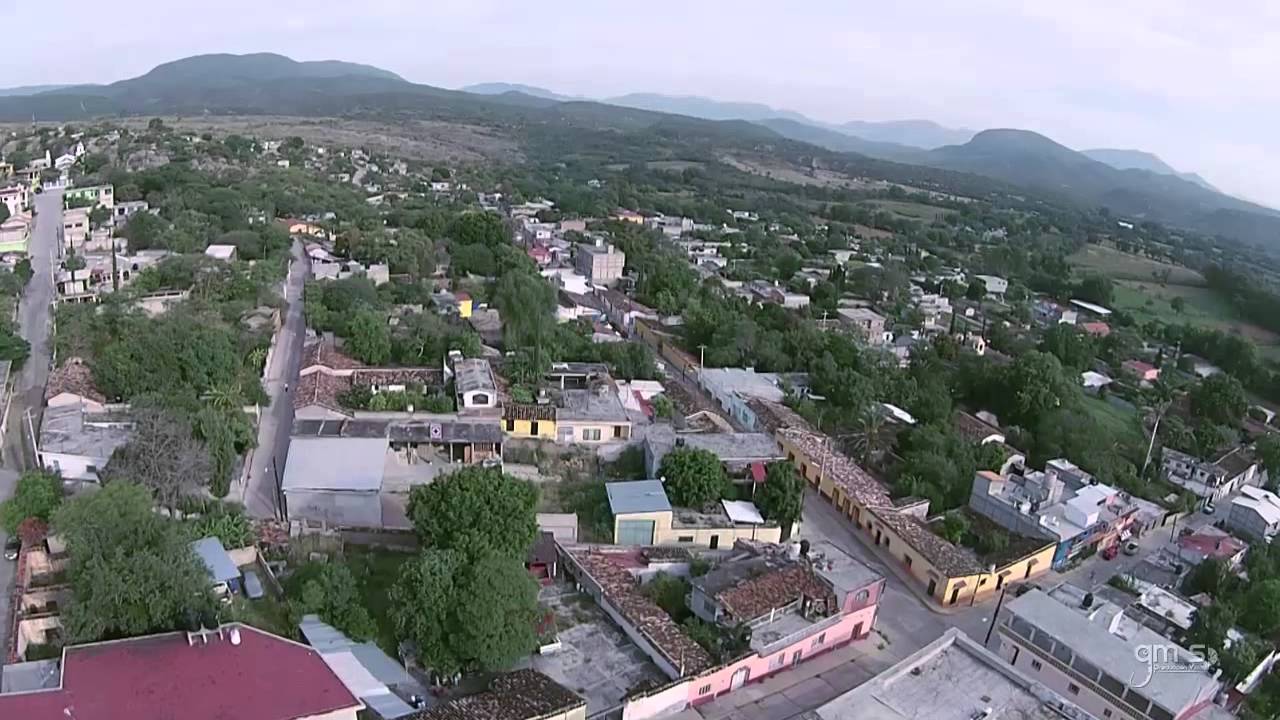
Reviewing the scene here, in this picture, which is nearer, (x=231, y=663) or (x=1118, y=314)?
(x=231, y=663)

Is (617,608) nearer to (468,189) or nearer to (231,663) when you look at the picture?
(231,663)

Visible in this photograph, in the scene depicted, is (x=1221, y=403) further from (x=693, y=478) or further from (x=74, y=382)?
(x=74, y=382)

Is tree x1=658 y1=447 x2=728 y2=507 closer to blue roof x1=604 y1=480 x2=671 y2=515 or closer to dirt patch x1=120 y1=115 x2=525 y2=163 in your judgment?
blue roof x1=604 y1=480 x2=671 y2=515

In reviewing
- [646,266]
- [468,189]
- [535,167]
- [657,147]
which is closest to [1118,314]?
[646,266]

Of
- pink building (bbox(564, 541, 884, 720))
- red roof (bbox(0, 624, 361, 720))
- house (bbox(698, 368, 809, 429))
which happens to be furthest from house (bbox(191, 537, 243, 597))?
house (bbox(698, 368, 809, 429))

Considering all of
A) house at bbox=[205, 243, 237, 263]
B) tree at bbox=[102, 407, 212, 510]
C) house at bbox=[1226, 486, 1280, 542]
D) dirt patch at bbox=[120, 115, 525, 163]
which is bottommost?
house at bbox=[1226, 486, 1280, 542]

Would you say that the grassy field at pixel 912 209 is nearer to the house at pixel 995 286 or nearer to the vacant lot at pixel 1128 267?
the vacant lot at pixel 1128 267
